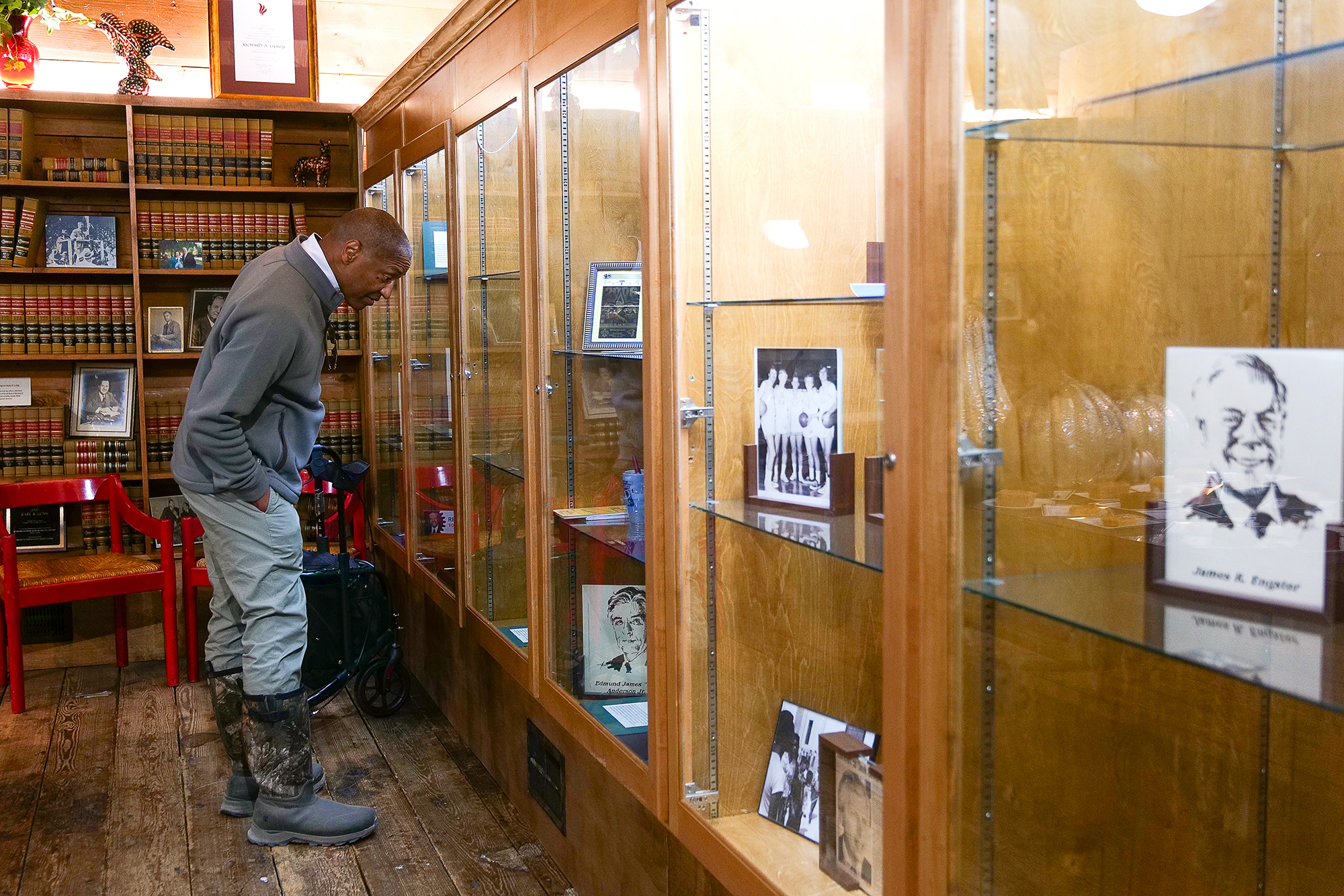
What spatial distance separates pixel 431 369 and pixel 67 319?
1894 millimetres

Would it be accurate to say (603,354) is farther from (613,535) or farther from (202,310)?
(202,310)

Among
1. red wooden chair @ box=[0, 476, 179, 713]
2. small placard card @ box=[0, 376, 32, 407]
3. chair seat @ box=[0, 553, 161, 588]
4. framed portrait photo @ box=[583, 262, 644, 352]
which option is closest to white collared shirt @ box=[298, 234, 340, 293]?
framed portrait photo @ box=[583, 262, 644, 352]

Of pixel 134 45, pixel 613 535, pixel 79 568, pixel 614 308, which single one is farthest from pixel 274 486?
pixel 134 45

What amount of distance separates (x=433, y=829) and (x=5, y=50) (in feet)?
11.5

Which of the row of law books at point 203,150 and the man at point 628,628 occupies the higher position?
the row of law books at point 203,150

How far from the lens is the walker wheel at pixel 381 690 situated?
151 inches

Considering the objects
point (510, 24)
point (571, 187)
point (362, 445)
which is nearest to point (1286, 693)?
point (571, 187)

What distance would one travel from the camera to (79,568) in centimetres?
426

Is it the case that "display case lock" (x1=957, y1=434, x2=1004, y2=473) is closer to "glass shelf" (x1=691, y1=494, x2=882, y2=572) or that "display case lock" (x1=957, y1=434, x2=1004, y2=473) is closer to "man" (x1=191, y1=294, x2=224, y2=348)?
"glass shelf" (x1=691, y1=494, x2=882, y2=572)

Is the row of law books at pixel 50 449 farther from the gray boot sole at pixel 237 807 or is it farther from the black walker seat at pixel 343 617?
the gray boot sole at pixel 237 807

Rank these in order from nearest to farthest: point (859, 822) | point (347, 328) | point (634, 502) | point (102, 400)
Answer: point (859, 822)
point (634, 502)
point (102, 400)
point (347, 328)

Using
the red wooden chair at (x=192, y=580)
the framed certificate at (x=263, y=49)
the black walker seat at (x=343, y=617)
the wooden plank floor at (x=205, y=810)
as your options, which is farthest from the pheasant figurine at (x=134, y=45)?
the wooden plank floor at (x=205, y=810)

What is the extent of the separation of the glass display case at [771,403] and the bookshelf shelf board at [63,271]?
3573mm

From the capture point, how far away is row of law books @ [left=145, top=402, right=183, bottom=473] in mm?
4852
